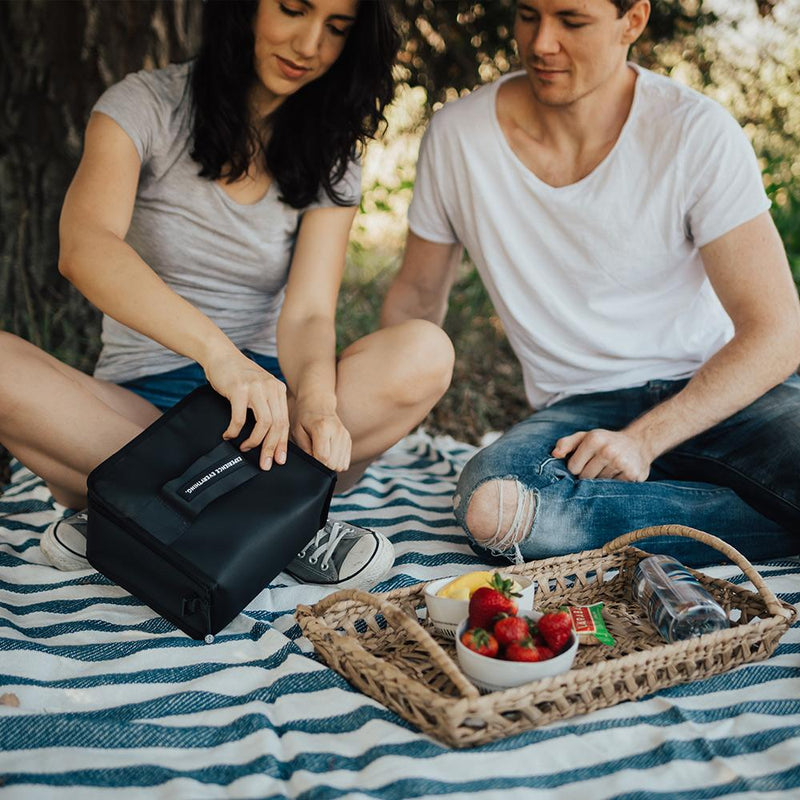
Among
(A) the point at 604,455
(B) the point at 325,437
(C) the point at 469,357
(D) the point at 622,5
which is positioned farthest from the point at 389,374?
(C) the point at 469,357

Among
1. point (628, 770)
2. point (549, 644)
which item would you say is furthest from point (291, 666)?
point (628, 770)

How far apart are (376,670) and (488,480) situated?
68 cm

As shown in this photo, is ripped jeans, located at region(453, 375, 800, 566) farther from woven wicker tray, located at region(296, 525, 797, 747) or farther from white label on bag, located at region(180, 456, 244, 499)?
white label on bag, located at region(180, 456, 244, 499)

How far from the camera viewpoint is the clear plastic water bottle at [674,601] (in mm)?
1604

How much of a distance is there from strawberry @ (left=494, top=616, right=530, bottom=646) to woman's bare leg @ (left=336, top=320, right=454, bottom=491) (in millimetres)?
772

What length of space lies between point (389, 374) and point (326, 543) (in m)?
0.40

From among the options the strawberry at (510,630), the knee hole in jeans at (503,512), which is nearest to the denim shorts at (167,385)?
the knee hole in jeans at (503,512)

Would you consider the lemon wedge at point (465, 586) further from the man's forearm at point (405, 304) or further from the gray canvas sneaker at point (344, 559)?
the man's forearm at point (405, 304)

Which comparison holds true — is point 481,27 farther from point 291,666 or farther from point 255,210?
point 291,666

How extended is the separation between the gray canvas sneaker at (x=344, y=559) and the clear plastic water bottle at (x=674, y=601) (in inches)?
20.9

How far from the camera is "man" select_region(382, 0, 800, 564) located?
2.09m

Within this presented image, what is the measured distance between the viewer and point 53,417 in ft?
6.34

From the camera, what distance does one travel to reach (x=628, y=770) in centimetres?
136

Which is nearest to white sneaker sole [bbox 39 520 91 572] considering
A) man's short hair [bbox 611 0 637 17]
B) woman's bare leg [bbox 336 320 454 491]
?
woman's bare leg [bbox 336 320 454 491]
